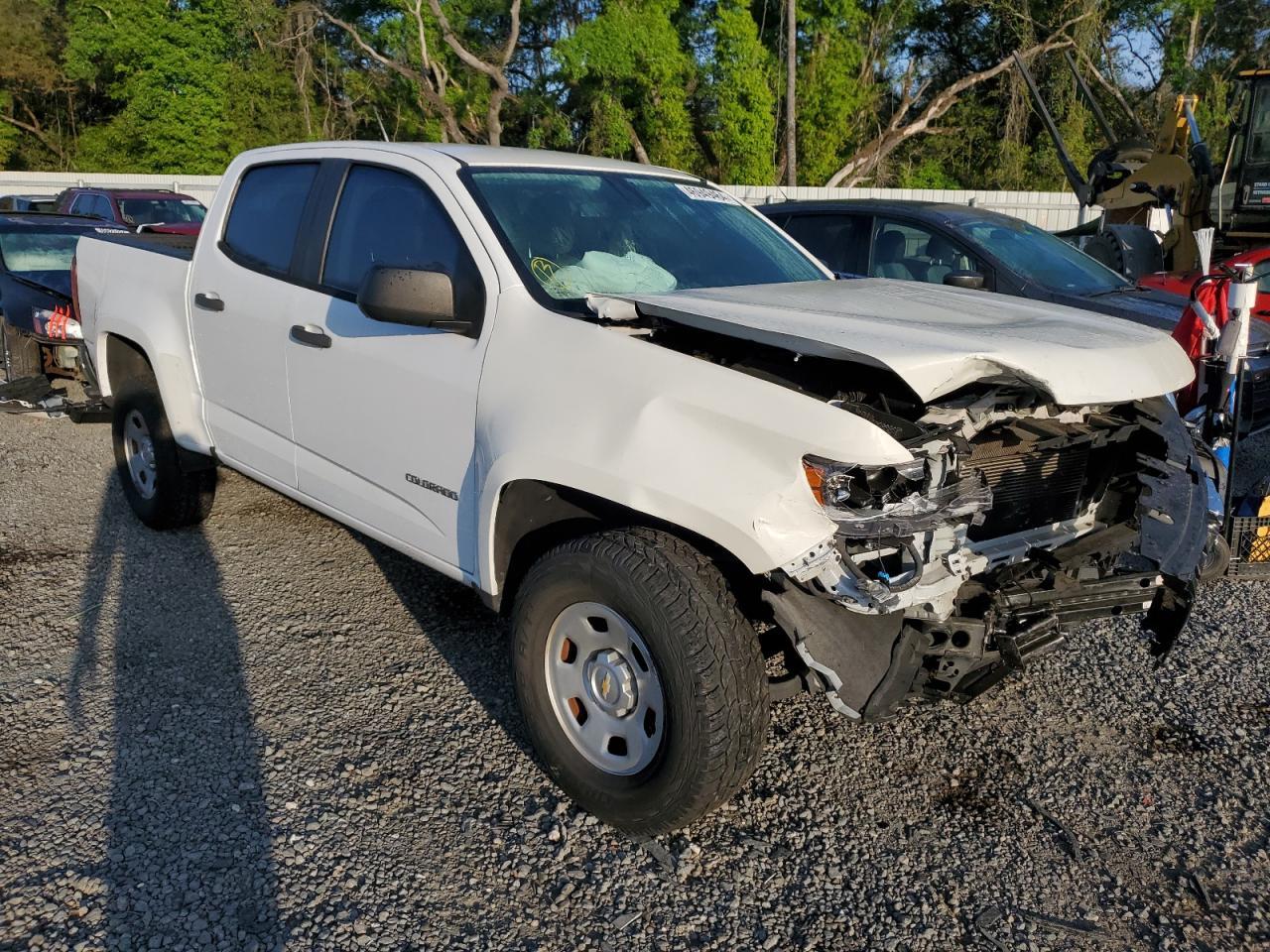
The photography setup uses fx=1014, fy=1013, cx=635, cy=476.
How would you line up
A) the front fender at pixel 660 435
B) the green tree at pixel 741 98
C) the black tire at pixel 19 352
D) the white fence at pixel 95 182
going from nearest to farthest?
1. the front fender at pixel 660 435
2. the black tire at pixel 19 352
3. the white fence at pixel 95 182
4. the green tree at pixel 741 98

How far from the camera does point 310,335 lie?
380cm

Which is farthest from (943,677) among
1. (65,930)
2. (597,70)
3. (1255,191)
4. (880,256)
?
(597,70)

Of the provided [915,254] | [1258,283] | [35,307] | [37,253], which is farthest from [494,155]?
[37,253]

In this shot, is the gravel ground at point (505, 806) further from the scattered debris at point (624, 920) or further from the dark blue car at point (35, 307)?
the dark blue car at point (35, 307)

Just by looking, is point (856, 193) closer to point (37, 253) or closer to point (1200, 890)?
A: point (37, 253)

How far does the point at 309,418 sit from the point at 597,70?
2522 centimetres

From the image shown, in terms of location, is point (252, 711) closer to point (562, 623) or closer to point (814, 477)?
point (562, 623)

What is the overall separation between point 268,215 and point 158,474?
1579 millimetres

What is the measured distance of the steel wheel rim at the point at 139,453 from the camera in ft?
17.0

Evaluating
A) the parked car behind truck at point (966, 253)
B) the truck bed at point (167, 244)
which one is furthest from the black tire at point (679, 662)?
the parked car behind truck at point (966, 253)

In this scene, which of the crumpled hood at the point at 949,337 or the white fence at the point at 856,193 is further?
the white fence at the point at 856,193

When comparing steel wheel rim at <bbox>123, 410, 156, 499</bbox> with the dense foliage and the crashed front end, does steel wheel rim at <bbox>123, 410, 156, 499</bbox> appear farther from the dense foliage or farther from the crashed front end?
the dense foliage

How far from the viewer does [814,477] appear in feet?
8.29

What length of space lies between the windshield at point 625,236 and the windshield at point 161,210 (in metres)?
13.6
